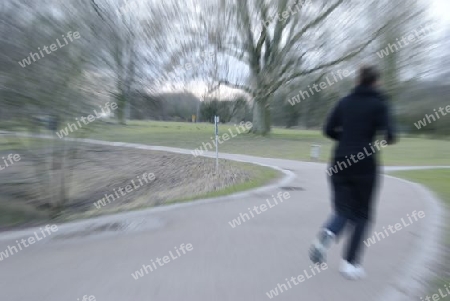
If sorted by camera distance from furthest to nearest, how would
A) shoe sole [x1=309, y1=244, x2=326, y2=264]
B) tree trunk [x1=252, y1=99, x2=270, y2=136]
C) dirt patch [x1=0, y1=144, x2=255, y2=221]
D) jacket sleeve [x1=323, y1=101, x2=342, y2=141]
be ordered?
tree trunk [x1=252, y1=99, x2=270, y2=136], dirt patch [x1=0, y1=144, x2=255, y2=221], shoe sole [x1=309, y1=244, x2=326, y2=264], jacket sleeve [x1=323, y1=101, x2=342, y2=141]

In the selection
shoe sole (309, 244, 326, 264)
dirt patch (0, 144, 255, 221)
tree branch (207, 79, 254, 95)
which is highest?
tree branch (207, 79, 254, 95)

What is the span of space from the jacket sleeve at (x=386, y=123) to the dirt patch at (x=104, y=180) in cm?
444

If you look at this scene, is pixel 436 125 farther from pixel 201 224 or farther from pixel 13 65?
pixel 13 65

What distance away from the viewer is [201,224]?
5.19 metres

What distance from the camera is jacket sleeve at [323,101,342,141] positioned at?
3432mm

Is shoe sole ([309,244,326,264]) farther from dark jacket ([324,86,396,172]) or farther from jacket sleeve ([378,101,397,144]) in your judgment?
jacket sleeve ([378,101,397,144])

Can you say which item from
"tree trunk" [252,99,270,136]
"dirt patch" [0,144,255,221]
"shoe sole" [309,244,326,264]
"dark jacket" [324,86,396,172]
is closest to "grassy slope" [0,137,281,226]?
"dirt patch" [0,144,255,221]

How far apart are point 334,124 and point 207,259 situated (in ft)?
6.48

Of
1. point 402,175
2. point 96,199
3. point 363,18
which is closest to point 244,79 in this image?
point 363,18

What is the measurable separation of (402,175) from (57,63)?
1009 centimetres

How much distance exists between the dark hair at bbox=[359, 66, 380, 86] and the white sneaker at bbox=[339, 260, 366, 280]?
1730mm

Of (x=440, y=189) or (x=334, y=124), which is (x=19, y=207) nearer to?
(x=334, y=124)

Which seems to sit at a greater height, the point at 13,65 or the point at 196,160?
the point at 13,65

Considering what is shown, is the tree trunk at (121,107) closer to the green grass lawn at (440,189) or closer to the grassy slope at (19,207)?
the grassy slope at (19,207)
